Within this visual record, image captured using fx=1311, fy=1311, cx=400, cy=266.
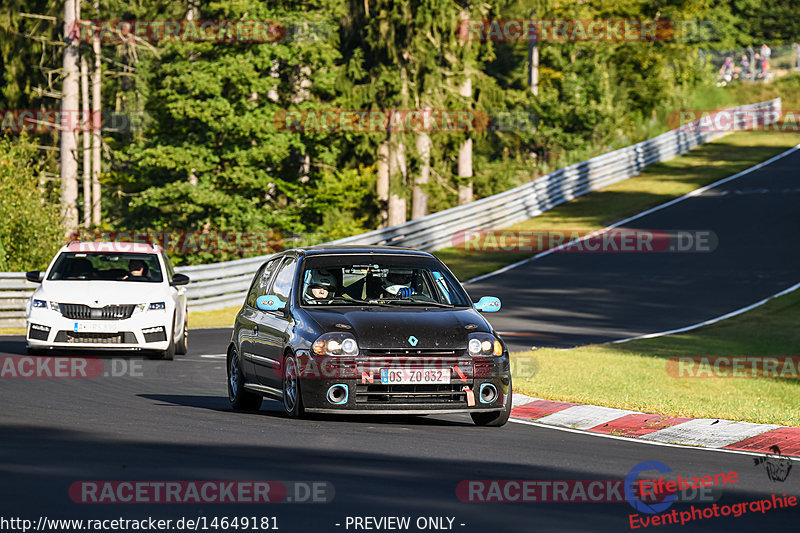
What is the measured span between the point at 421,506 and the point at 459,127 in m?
41.7

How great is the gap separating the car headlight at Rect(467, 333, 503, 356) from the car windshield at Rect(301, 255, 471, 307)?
29.5 inches

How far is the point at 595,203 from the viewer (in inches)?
1761

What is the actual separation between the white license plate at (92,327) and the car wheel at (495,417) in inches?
294

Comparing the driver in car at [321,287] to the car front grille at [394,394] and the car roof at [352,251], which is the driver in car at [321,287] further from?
the car front grille at [394,394]

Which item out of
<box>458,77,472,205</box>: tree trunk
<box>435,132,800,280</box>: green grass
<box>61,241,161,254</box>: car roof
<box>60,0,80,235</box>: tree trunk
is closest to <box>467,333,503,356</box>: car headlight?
<box>61,241,161,254</box>: car roof

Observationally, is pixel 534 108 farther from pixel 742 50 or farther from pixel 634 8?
pixel 742 50

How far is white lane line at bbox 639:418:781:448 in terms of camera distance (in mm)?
10984

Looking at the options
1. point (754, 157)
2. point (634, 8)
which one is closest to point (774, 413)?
point (754, 157)

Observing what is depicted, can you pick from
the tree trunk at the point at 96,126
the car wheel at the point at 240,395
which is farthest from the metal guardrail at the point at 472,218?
the car wheel at the point at 240,395

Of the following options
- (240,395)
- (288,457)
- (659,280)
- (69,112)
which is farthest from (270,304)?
(69,112)

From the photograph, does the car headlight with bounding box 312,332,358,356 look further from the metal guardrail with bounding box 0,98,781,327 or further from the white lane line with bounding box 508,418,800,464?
the metal guardrail with bounding box 0,98,781,327

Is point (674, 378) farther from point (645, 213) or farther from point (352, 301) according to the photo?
point (645, 213)

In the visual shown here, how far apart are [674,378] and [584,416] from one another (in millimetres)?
5793

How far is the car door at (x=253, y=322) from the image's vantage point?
12273mm
